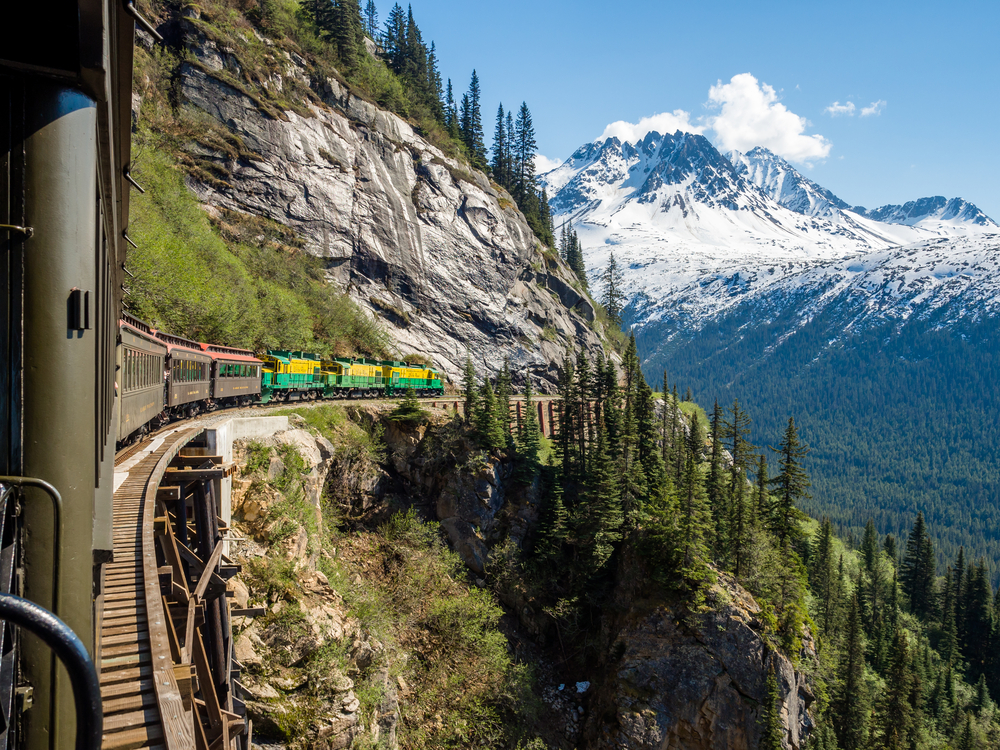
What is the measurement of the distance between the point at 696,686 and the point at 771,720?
167 inches

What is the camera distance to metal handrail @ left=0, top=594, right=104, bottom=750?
1276mm

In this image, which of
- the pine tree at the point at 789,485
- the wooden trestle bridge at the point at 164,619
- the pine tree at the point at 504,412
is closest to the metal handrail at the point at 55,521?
the wooden trestle bridge at the point at 164,619

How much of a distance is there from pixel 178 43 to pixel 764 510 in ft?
255

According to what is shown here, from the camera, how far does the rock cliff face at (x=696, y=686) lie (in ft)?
102

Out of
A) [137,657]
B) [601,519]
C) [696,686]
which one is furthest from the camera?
[601,519]

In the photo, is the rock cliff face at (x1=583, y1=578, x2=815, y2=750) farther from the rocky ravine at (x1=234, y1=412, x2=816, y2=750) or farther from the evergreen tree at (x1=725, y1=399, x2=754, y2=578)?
the evergreen tree at (x1=725, y1=399, x2=754, y2=578)

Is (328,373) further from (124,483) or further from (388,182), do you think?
(388,182)

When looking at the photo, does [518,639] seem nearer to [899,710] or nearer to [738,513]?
[738,513]

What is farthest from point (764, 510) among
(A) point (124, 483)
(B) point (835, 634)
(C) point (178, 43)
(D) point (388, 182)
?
(C) point (178, 43)

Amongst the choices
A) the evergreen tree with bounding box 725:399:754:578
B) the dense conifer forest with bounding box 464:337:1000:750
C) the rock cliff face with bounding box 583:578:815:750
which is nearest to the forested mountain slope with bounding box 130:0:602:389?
the dense conifer forest with bounding box 464:337:1000:750

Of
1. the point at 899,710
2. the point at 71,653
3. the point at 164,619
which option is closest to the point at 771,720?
the point at 899,710

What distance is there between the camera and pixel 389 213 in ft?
224

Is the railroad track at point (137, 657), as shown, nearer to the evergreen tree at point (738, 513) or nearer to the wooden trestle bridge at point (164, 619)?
the wooden trestle bridge at point (164, 619)

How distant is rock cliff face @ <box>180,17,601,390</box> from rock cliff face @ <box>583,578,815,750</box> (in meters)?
42.7
